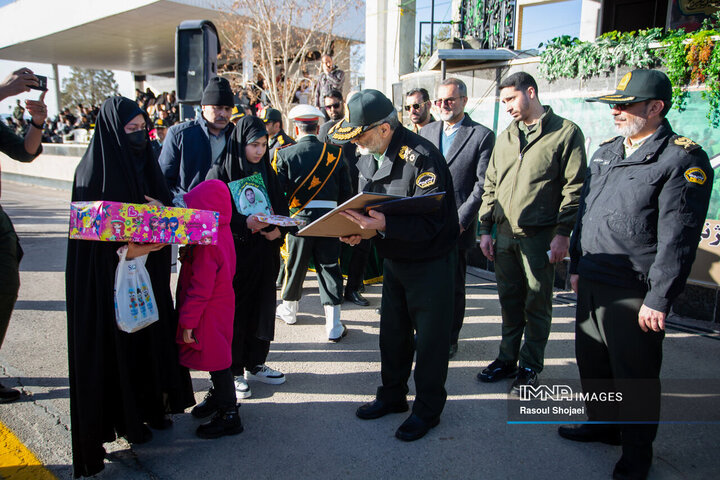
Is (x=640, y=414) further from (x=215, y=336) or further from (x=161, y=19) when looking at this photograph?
(x=161, y=19)

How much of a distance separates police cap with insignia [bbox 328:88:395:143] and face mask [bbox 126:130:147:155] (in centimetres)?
102

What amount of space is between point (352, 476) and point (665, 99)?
257 centimetres

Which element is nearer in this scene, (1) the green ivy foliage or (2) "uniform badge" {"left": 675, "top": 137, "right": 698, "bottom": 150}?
(2) "uniform badge" {"left": 675, "top": 137, "right": 698, "bottom": 150}

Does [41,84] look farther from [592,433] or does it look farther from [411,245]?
[592,433]

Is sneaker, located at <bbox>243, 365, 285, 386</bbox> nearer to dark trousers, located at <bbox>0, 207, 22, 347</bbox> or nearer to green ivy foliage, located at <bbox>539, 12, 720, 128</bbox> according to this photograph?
dark trousers, located at <bbox>0, 207, 22, 347</bbox>

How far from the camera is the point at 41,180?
1831 centimetres

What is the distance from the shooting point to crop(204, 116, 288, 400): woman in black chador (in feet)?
10.8

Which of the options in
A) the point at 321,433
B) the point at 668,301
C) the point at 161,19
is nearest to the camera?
the point at 668,301

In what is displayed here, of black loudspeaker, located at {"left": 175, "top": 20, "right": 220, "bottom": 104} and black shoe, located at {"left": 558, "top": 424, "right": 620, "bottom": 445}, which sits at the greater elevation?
black loudspeaker, located at {"left": 175, "top": 20, "right": 220, "bottom": 104}

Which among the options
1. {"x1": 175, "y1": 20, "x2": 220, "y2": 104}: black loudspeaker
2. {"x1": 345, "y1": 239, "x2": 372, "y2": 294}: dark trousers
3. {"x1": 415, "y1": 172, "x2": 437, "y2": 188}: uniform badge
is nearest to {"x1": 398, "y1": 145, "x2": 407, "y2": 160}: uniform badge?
{"x1": 415, "y1": 172, "x2": 437, "y2": 188}: uniform badge

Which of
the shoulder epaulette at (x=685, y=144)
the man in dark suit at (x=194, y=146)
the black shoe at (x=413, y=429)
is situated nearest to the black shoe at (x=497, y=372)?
the black shoe at (x=413, y=429)

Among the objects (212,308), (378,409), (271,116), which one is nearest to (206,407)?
(212,308)

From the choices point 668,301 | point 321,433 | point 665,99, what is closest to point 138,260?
point 321,433

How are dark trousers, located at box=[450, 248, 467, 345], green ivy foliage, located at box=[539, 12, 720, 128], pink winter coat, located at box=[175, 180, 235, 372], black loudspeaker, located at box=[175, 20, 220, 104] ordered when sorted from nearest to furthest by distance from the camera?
1. pink winter coat, located at box=[175, 180, 235, 372]
2. dark trousers, located at box=[450, 248, 467, 345]
3. green ivy foliage, located at box=[539, 12, 720, 128]
4. black loudspeaker, located at box=[175, 20, 220, 104]
